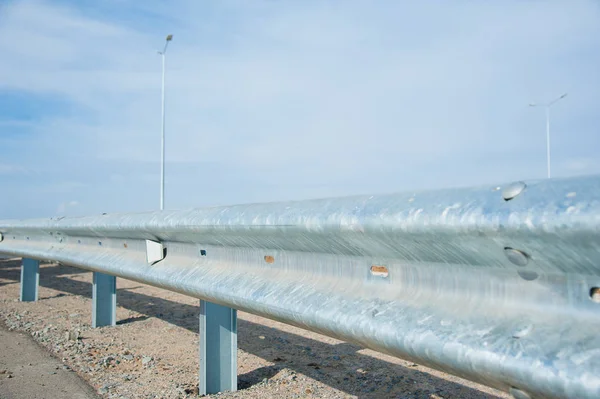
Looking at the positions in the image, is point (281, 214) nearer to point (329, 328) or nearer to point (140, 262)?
point (329, 328)

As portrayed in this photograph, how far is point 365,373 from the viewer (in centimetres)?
390

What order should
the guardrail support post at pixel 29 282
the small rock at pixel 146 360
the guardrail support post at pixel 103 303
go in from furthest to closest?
1. the guardrail support post at pixel 29 282
2. the guardrail support post at pixel 103 303
3. the small rock at pixel 146 360

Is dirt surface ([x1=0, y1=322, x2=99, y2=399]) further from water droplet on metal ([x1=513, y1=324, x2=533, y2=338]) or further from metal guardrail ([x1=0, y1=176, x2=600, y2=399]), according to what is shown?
water droplet on metal ([x1=513, y1=324, x2=533, y2=338])

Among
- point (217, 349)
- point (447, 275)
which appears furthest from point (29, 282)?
point (447, 275)

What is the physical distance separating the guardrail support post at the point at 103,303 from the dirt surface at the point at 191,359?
12cm

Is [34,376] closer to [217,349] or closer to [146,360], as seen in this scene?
[146,360]

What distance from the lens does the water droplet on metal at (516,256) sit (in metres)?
1.20

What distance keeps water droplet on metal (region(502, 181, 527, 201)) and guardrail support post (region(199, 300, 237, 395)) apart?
7.86ft

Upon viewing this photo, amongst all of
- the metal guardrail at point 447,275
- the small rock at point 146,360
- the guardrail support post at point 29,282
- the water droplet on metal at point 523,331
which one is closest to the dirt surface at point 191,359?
the small rock at point 146,360

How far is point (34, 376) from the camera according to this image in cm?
363

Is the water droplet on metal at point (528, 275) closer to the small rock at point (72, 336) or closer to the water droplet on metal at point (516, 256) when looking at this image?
the water droplet on metal at point (516, 256)

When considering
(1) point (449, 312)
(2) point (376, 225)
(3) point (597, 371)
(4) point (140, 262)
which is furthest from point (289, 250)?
(4) point (140, 262)

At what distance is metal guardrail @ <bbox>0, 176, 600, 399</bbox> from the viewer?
110 centimetres

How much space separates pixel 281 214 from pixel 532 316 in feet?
3.32
